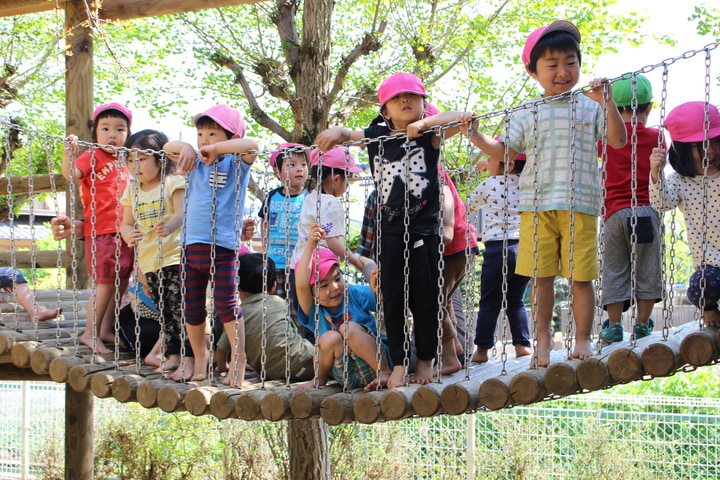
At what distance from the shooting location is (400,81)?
350cm

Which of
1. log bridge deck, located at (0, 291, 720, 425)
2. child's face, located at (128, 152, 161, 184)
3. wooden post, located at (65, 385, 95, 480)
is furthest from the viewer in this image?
wooden post, located at (65, 385, 95, 480)

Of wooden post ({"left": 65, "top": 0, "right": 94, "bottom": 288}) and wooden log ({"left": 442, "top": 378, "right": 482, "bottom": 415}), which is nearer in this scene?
wooden log ({"left": 442, "top": 378, "right": 482, "bottom": 415})

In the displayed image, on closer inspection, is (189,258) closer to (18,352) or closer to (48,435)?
(18,352)

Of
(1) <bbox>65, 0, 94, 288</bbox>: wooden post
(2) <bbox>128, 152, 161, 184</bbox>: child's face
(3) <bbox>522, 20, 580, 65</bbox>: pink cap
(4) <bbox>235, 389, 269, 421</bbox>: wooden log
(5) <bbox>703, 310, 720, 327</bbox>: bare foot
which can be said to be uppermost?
(1) <bbox>65, 0, 94, 288</bbox>: wooden post

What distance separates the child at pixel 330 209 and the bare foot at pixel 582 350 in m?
1.26

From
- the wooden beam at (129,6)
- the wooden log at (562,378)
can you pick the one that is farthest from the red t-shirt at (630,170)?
the wooden beam at (129,6)

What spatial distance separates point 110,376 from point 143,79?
8.40m

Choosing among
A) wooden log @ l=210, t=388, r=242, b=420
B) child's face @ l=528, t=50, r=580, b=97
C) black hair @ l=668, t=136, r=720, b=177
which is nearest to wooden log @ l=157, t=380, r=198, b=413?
wooden log @ l=210, t=388, r=242, b=420

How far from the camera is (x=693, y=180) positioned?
A: 346 centimetres

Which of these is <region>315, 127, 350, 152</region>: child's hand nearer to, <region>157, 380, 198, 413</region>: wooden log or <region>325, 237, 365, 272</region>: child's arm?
<region>325, 237, 365, 272</region>: child's arm

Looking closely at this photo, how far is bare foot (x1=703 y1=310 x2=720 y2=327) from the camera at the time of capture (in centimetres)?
303

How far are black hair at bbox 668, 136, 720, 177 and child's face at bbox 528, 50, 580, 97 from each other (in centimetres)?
60

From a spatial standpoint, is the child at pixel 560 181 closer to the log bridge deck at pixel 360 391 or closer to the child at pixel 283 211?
the log bridge deck at pixel 360 391

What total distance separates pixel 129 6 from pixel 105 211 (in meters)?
2.59
